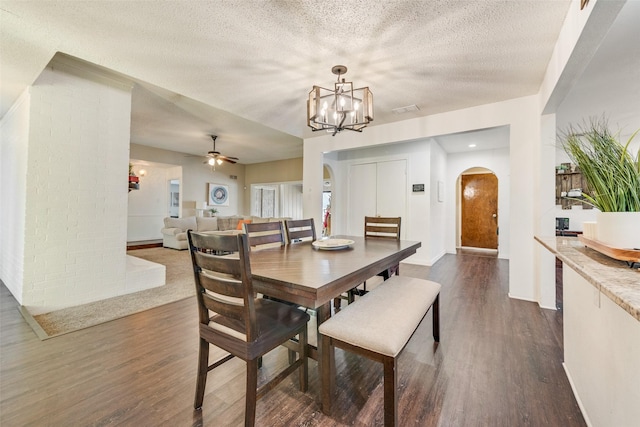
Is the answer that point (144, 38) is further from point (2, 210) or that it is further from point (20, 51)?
point (2, 210)

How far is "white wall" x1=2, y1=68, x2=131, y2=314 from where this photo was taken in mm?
2566

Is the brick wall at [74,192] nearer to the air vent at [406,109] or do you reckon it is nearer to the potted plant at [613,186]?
the air vent at [406,109]

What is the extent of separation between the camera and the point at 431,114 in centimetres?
374

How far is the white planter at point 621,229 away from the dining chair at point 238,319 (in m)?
1.44

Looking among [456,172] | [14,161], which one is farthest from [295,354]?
[456,172]

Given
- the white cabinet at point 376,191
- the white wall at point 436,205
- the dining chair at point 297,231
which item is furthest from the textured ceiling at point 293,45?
the white cabinet at point 376,191

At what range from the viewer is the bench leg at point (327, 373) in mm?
1337

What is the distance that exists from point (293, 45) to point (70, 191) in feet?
9.06

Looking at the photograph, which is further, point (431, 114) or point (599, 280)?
point (431, 114)

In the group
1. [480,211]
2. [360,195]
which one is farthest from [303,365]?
[480,211]

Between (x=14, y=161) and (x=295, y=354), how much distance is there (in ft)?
13.0

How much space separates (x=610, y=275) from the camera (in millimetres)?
797

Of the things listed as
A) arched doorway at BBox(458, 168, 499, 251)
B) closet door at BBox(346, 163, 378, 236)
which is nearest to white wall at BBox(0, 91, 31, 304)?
closet door at BBox(346, 163, 378, 236)

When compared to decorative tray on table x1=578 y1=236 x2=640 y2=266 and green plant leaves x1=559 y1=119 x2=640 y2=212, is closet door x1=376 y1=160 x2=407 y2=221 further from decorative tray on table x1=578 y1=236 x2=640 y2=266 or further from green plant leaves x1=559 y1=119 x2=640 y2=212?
decorative tray on table x1=578 y1=236 x2=640 y2=266
